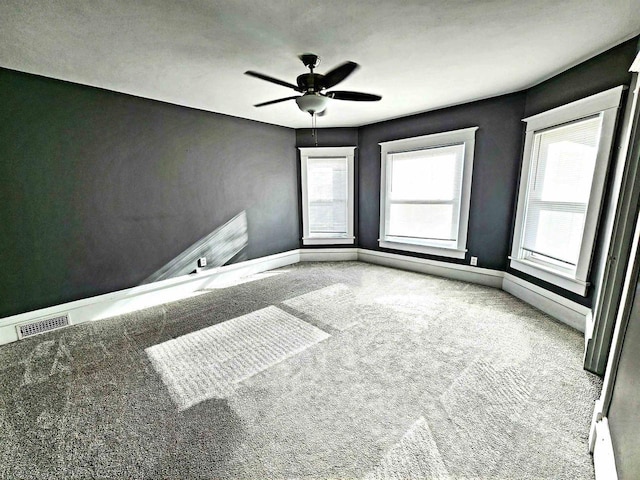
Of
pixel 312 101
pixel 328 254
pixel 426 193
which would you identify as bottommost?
pixel 328 254

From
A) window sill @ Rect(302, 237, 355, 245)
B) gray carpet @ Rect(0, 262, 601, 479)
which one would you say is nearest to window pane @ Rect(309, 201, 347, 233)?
window sill @ Rect(302, 237, 355, 245)

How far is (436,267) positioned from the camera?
425 centimetres

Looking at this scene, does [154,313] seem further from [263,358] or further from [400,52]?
[400,52]

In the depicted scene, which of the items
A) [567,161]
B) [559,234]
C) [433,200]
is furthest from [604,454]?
[433,200]

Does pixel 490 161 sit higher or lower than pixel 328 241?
higher

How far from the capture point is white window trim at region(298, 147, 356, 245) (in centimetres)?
492

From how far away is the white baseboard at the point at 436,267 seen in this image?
3.74m

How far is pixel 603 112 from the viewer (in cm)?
228

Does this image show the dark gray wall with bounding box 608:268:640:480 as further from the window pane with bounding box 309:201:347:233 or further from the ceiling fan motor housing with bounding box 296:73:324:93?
the window pane with bounding box 309:201:347:233

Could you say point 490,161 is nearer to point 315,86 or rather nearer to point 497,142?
point 497,142

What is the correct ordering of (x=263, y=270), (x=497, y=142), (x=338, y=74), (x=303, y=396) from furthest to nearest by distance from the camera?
(x=263, y=270) → (x=497, y=142) → (x=338, y=74) → (x=303, y=396)

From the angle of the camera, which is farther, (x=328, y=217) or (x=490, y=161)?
(x=328, y=217)

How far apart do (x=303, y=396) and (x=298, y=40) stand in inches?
99.4

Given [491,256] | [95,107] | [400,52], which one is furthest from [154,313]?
[491,256]
